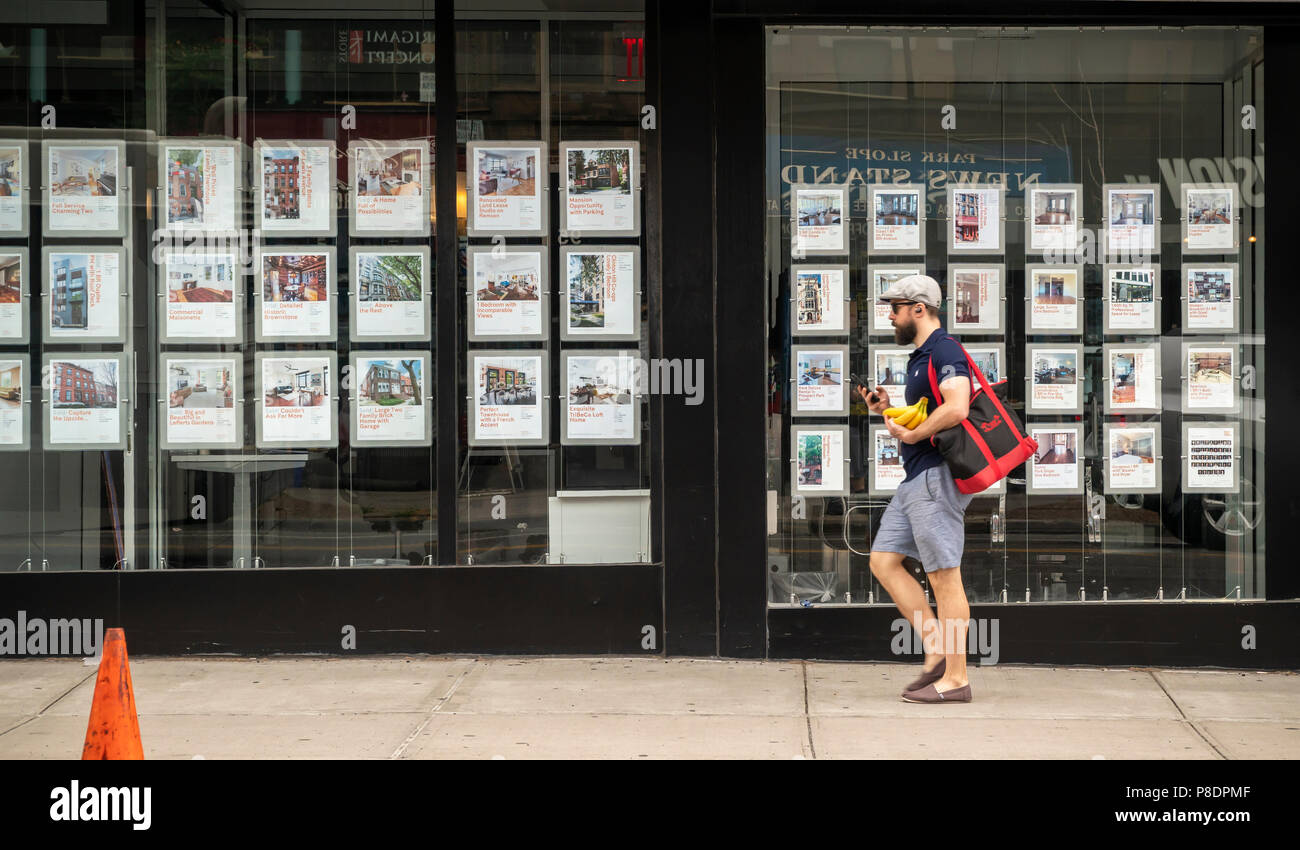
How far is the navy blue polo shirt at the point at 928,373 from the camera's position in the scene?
612cm

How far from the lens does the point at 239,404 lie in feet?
24.3

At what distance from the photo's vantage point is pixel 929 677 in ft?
21.0

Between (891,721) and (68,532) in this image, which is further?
(68,532)

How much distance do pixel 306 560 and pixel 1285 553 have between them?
5461 millimetres

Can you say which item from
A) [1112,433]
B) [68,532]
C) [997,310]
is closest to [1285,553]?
[1112,433]

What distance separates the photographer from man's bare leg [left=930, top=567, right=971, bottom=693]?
6215 mm

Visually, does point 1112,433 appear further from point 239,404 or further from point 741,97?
point 239,404

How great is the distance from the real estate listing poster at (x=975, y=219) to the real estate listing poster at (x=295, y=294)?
3524mm

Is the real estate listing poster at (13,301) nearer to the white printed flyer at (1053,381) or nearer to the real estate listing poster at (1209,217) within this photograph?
the white printed flyer at (1053,381)

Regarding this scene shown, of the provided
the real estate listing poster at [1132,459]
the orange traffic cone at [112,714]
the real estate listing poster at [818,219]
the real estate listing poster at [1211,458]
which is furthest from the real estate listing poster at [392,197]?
the real estate listing poster at [1211,458]

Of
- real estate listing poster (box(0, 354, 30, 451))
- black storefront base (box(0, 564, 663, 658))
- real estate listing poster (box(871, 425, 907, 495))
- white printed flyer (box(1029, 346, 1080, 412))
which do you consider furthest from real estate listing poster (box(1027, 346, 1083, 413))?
real estate listing poster (box(0, 354, 30, 451))

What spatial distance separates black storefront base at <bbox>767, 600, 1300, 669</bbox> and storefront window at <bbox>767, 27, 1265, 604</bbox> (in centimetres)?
15

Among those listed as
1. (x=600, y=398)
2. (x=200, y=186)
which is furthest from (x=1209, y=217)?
(x=200, y=186)

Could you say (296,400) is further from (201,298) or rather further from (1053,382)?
(1053,382)
